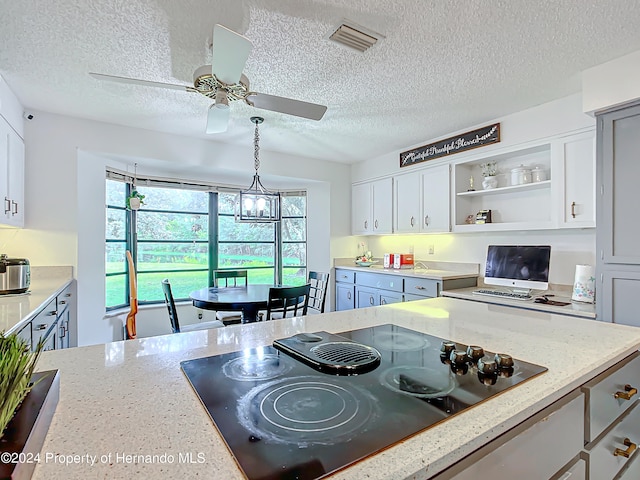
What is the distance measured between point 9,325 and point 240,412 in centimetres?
147

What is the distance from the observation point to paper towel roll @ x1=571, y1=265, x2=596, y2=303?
257 centimetres

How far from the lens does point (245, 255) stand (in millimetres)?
5035

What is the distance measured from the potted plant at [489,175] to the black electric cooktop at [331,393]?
269 cm

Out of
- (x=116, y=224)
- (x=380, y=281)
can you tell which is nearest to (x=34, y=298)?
(x=116, y=224)

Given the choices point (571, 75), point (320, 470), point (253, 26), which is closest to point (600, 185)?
point (571, 75)

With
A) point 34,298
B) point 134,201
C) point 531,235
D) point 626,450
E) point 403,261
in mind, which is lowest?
point 626,450

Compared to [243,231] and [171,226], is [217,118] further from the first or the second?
[243,231]

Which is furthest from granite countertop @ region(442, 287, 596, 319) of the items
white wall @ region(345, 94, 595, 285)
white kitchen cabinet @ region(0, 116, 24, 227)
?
white kitchen cabinet @ region(0, 116, 24, 227)

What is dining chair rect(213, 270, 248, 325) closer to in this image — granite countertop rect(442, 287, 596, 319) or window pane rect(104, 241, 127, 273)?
window pane rect(104, 241, 127, 273)

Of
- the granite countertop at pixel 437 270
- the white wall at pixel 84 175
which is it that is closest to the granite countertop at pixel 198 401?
the granite countertop at pixel 437 270

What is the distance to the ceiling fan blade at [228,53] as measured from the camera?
146 cm

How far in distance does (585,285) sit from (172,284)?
446cm

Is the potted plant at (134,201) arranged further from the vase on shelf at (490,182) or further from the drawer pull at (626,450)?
the drawer pull at (626,450)

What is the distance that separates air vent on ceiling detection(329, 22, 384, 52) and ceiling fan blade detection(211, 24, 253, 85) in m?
0.55
